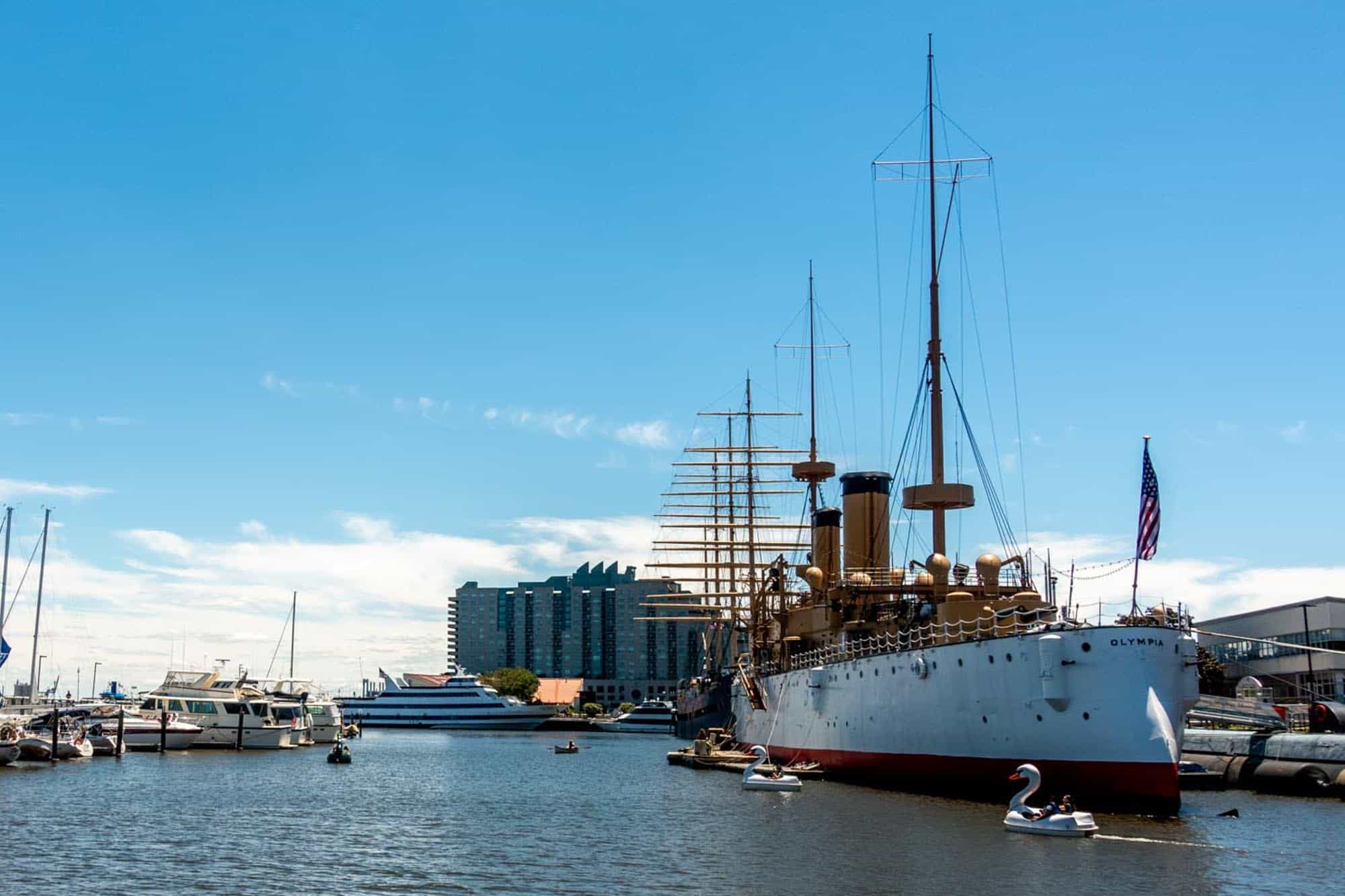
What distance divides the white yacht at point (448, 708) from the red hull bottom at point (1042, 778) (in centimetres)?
13726

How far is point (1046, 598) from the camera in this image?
148 ft

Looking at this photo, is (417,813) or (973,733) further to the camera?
(417,813)

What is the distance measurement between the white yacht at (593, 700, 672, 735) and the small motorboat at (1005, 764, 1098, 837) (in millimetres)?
135849

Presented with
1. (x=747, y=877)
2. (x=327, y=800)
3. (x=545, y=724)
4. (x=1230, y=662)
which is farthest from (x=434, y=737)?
(x=747, y=877)

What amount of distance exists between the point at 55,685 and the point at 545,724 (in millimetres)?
76811

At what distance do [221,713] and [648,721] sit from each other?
303ft

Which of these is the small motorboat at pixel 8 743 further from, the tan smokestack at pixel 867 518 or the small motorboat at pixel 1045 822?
the small motorboat at pixel 1045 822

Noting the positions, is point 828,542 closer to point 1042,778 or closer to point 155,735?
point 1042,778

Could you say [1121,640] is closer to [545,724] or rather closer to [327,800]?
[327,800]

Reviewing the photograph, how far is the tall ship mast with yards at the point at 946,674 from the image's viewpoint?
35156mm

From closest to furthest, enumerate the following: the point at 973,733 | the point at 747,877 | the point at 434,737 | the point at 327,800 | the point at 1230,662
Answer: the point at 747,877 → the point at 973,733 → the point at 327,800 → the point at 1230,662 → the point at 434,737

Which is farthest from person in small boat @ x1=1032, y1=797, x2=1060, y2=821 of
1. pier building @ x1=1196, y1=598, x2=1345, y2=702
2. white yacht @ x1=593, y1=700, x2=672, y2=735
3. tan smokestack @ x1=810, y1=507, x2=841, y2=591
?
white yacht @ x1=593, y1=700, x2=672, y2=735

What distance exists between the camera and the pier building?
7638 cm

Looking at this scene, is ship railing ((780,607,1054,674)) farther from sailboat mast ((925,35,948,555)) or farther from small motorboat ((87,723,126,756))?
small motorboat ((87,723,126,756))
